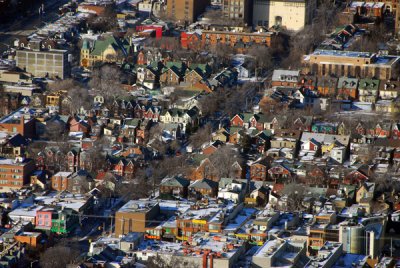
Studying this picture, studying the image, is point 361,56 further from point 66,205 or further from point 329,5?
point 66,205

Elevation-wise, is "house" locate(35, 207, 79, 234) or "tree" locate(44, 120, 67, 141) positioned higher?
"tree" locate(44, 120, 67, 141)

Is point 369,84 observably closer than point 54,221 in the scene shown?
No

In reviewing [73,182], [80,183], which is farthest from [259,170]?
[73,182]

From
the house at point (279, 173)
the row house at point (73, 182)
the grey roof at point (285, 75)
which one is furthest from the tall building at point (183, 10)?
the row house at point (73, 182)

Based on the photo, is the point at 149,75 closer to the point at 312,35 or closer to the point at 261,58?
the point at 261,58

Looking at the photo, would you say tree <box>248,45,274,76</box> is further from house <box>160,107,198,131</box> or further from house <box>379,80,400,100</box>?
house <box>160,107,198,131</box>

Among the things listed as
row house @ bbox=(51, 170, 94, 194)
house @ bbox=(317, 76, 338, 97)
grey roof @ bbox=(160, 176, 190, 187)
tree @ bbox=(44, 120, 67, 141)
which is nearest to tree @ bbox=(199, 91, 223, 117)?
house @ bbox=(317, 76, 338, 97)
